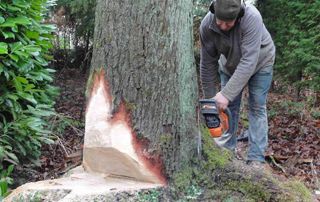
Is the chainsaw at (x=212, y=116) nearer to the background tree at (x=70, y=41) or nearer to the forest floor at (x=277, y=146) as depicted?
the forest floor at (x=277, y=146)

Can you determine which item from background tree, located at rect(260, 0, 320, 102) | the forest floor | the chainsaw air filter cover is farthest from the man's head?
background tree, located at rect(260, 0, 320, 102)

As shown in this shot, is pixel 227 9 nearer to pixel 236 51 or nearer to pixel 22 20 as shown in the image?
pixel 236 51

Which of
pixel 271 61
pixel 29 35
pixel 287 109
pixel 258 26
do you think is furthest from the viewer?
pixel 287 109

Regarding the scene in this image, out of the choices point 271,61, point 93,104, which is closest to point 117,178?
point 93,104

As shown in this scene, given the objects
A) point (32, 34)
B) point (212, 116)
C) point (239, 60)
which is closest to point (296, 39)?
point (239, 60)

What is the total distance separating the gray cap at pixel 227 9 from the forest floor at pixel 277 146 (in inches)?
75.9

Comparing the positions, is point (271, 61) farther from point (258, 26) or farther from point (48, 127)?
point (48, 127)

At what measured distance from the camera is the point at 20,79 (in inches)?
176

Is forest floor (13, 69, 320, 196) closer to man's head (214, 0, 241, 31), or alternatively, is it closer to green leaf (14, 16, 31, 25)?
green leaf (14, 16, 31, 25)

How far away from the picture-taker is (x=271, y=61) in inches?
162

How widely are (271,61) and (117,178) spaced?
6.10ft

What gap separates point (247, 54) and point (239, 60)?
29 cm

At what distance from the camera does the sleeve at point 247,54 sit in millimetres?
3674

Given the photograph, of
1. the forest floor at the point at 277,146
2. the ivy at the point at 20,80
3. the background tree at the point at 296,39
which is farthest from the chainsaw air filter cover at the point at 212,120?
the background tree at the point at 296,39
